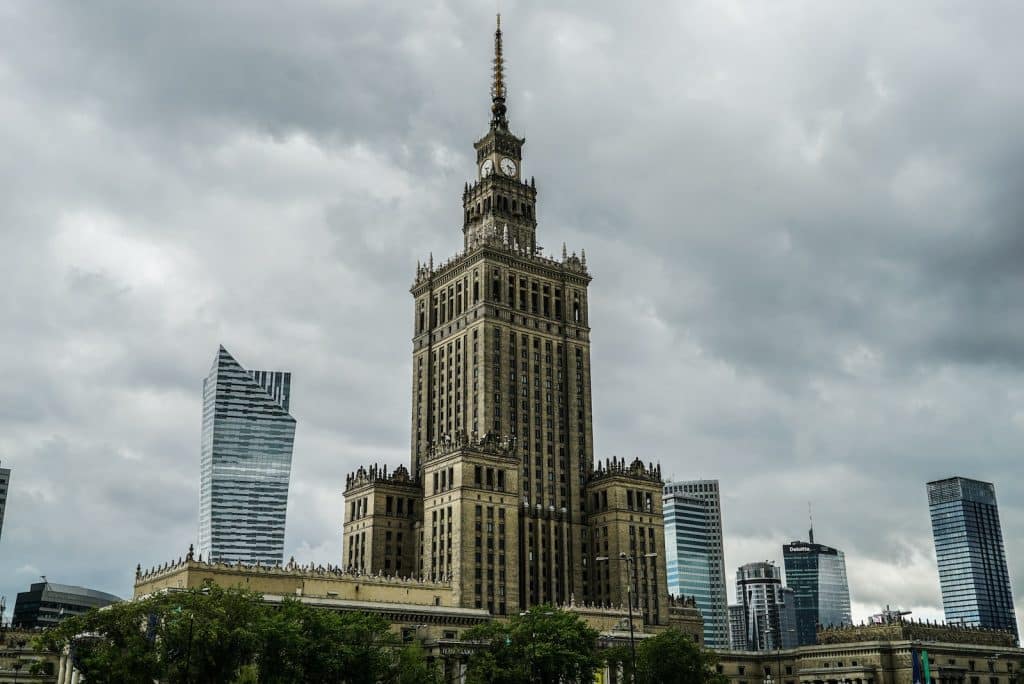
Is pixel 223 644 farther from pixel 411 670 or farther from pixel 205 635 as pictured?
pixel 411 670

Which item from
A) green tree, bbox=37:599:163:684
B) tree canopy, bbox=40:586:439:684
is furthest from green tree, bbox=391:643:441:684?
green tree, bbox=37:599:163:684

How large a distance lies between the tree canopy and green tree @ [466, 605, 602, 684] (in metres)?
9.21

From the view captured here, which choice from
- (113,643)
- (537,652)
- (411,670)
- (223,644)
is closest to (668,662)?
(537,652)

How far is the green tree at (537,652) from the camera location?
138875 mm

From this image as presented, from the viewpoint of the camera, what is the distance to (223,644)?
12094 centimetres

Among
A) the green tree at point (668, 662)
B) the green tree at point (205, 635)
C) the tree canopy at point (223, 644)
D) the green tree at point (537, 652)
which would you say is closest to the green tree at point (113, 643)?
the tree canopy at point (223, 644)

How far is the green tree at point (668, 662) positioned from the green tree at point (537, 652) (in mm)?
13633

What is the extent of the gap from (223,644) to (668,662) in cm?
6838

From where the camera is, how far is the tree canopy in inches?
4715

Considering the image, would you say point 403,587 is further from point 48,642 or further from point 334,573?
point 48,642

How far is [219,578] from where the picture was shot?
531 feet

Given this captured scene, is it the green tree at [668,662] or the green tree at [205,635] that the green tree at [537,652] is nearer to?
the green tree at [668,662]

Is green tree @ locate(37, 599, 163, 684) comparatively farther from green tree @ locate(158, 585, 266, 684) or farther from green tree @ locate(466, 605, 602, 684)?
green tree @ locate(466, 605, 602, 684)

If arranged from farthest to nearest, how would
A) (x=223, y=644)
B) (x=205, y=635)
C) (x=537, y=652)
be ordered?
(x=537, y=652), (x=223, y=644), (x=205, y=635)
